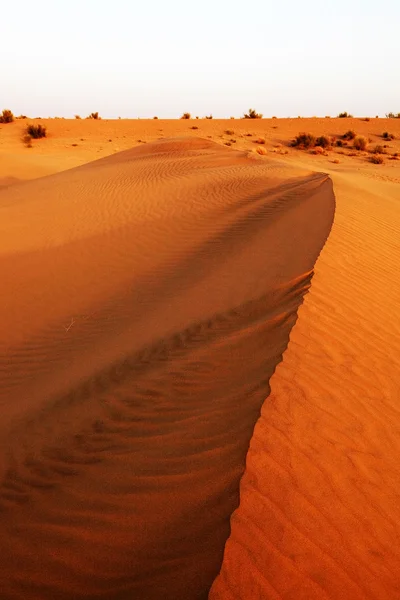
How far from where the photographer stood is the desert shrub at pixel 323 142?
26.3 m

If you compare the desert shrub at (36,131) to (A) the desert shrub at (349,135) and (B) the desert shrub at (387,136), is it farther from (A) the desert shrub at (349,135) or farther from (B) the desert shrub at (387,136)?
(B) the desert shrub at (387,136)

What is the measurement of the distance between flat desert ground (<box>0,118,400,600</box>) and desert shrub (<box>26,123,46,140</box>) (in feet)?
79.1

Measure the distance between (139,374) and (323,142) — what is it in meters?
25.3

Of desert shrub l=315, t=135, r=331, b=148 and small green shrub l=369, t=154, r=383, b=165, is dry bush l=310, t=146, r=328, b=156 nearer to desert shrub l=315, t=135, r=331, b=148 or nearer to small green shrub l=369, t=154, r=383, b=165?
desert shrub l=315, t=135, r=331, b=148

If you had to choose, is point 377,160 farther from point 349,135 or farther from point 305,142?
point 349,135

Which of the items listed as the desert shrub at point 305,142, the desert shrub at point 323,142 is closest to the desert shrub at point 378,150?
the desert shrub at point 323,142

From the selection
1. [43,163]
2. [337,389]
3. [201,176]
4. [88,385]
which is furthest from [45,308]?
[43,163]

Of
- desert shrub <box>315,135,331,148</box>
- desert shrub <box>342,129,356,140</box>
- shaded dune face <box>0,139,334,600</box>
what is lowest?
shaded dune face <box>0,139,334,600</box>

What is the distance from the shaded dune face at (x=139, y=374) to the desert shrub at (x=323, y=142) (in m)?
17.9

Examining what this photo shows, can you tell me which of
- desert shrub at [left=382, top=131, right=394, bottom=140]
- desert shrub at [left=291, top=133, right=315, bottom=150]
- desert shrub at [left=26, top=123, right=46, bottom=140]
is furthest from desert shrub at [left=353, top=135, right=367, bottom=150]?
desert shrub at [left=26, top=123, right=46, bottom=140]

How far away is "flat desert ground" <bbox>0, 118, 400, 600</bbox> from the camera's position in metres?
2.29

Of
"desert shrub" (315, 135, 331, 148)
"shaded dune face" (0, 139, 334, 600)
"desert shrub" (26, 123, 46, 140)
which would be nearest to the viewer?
"shaded dune face" (0, 139, 334, 600)

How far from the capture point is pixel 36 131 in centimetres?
3000

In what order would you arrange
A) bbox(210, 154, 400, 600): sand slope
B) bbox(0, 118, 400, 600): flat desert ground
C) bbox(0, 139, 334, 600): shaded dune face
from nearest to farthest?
bbox(210, 154, 400, 600): sand slope < bbox(0, 118, 400, 600): flat desert ground < bbox(0, 139, 334, 600): shaded dune face
